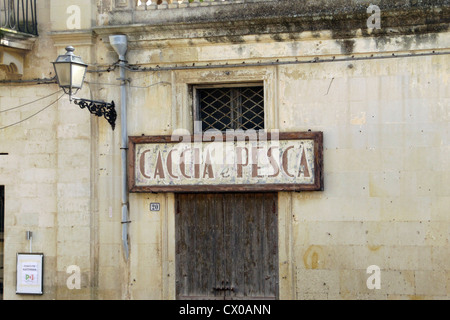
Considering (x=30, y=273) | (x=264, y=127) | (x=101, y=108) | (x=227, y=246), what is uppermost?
(x=101, y=108)

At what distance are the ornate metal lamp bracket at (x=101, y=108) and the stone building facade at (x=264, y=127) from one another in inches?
4.9

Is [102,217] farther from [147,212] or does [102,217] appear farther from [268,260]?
[268,260]

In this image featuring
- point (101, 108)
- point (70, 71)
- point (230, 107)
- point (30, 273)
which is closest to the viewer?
point (70, 71)

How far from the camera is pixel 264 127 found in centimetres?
1110

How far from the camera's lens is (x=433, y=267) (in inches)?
411

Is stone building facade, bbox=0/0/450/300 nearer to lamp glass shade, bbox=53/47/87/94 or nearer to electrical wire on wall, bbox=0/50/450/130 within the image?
electrical wire on wall, bbox=0/50/450/130

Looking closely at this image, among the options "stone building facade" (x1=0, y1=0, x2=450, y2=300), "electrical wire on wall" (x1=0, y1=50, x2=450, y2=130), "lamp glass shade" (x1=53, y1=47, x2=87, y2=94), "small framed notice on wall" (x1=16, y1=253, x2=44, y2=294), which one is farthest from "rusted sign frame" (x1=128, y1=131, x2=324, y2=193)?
"small framed notice on wall" (x1=16, y1=253, x2=44, y2=294)

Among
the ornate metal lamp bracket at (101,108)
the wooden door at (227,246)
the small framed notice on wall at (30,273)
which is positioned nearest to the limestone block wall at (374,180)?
the wooden door at (227,246)

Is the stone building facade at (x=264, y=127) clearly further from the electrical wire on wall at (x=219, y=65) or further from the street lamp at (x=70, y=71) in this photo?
the street lamp at (x=70, y=71)

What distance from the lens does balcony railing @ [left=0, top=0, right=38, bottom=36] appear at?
11543 millimetres

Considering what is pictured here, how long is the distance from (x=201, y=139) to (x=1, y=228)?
3.68m

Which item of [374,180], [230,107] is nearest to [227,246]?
[230,107]

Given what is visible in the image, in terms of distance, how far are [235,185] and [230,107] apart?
1.26 meters

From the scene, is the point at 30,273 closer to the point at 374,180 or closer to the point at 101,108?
the point at 101,108
